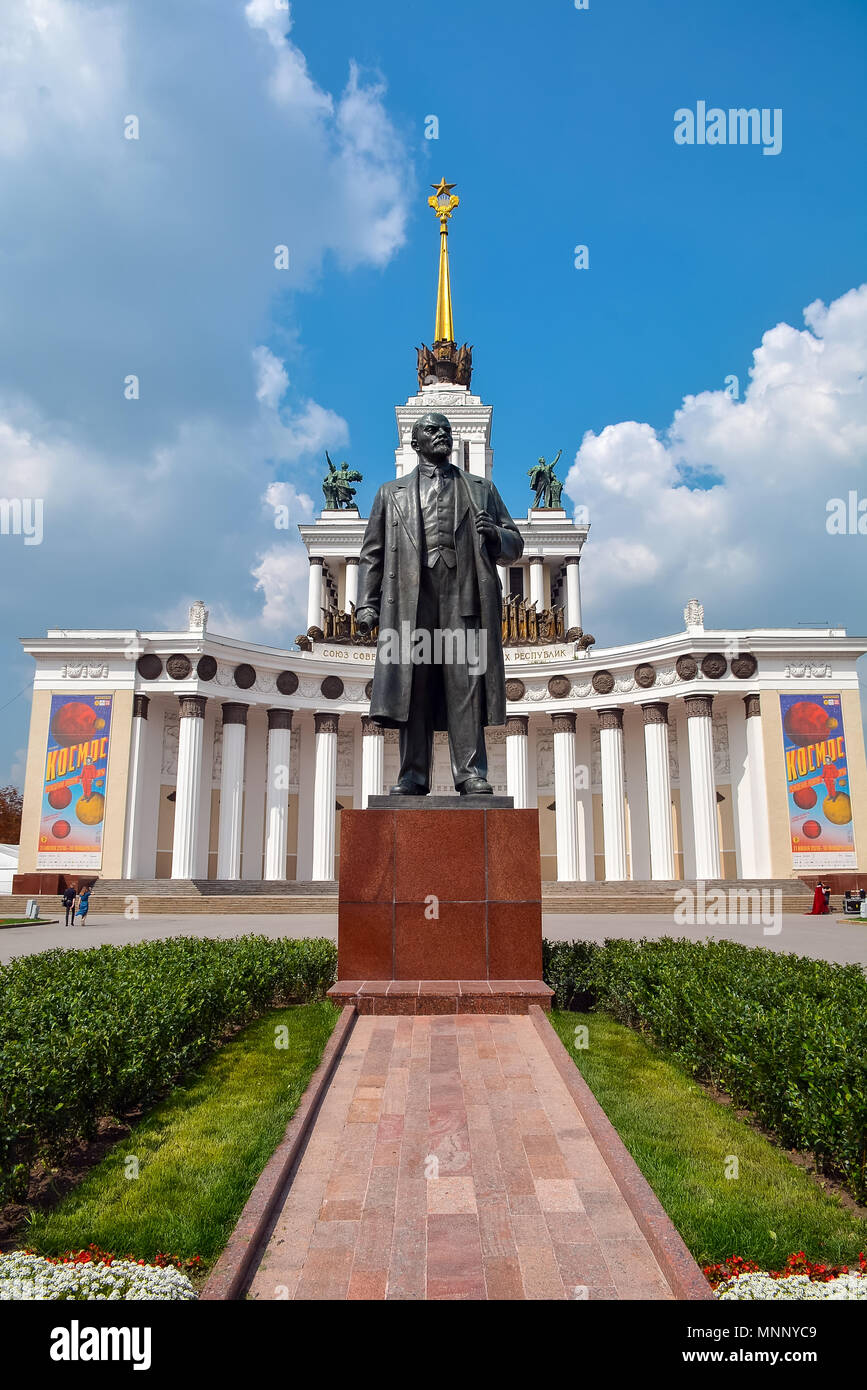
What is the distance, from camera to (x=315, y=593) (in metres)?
50.8

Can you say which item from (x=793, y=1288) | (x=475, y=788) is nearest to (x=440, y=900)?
(x=475, y=788)

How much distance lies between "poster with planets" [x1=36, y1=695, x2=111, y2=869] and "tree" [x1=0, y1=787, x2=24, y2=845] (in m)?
25.7

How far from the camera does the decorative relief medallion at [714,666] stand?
35344 millimetres

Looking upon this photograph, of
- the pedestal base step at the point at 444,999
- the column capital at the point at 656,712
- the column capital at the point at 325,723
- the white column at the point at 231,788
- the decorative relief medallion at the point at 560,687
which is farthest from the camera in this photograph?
the decorative relief medallion at the point at 560,687

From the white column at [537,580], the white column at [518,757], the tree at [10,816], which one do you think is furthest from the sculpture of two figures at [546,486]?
the tree at [10,816]

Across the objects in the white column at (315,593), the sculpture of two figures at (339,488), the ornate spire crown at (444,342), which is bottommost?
the white column at (315,593)

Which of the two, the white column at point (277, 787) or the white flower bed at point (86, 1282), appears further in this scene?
the white column at point (277, 787)

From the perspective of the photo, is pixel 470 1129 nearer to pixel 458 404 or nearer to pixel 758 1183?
pixel 758 1183

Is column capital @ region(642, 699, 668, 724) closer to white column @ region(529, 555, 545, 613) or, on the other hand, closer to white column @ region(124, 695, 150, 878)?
white column @ region(529, 555, 545, 613)

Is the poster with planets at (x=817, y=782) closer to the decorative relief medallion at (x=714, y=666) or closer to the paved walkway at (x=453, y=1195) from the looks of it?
the decorative relief medallion at (x=714, y=666)

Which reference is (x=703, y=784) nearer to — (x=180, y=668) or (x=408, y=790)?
(x=180, y=668)

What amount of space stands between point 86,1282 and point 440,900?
4433 millimetres

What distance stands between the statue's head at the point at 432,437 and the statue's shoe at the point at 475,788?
3228 millimetres
